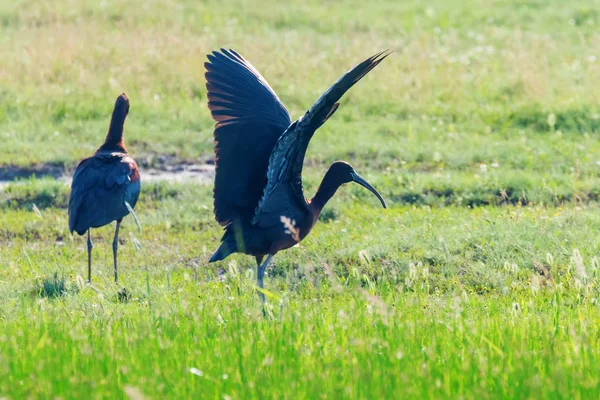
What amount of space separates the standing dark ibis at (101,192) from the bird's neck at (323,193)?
1.54 m

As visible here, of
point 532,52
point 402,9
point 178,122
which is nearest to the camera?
point 178,122

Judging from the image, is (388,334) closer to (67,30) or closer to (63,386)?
(63,386)

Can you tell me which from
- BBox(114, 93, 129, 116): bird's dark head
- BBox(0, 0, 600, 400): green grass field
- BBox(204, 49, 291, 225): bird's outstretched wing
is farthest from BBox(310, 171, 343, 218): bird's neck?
BBox(114, 93, 129, 116): bird's dark head

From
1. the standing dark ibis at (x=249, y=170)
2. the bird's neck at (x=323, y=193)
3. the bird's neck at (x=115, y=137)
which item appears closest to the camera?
the standing dark ibis at (x=249, y=170)

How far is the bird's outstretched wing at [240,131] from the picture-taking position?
21.4 feet

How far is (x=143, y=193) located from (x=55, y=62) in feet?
17.5

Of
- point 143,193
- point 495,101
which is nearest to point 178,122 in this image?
point 143,193

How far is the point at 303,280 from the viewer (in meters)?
7.22

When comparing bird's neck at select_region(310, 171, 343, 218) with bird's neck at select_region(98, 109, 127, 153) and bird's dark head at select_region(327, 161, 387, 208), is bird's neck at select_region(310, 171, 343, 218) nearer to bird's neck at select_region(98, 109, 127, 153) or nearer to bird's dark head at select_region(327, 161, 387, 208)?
bird's dark head at select_region(327, 161, 387, 208)

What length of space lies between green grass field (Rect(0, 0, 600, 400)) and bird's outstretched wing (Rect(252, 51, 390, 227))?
52 cm

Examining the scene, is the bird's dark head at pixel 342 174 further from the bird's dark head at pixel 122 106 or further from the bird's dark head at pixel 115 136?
the bird's dark head at pixel 122 106

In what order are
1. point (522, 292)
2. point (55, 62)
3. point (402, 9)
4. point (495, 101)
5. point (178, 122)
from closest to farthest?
point (522, 292) < point (178, 122) < point (495, 101) < point (55, 62) < point (402, 9)

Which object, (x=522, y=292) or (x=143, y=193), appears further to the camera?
(x=143, y=193)

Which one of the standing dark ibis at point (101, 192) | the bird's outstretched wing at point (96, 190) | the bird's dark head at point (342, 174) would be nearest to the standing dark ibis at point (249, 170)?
the bird's dark head at point (342, 174)
